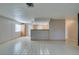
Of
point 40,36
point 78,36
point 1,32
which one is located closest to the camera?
point 78,36

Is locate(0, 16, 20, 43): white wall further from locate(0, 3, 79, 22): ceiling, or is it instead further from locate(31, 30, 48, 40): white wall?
locate(31, 30, 48, 40): white wall

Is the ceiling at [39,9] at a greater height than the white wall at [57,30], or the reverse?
the ceiling at [39,9]

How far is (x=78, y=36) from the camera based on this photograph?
8.47 metres

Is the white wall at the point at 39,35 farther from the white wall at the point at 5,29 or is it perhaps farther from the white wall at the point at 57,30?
the white wall at the point at 5,29

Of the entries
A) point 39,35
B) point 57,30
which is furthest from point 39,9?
point 57,30

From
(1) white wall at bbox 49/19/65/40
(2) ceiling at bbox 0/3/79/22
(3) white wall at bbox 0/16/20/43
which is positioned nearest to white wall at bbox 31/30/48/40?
(1) white wall at bbox 49/19/65/40

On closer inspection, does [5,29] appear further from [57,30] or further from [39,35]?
[57,30]

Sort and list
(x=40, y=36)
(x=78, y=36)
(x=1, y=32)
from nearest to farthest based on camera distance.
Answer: (x=78, y=36)
(x=1, y=32)
(x=40, y=36)

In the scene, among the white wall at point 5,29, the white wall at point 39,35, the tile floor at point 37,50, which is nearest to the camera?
the tile floor at point 37,50

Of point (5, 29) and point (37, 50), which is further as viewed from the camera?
point (5, 29)

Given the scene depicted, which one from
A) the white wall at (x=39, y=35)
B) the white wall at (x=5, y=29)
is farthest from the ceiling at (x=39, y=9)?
the white wall at (x=39, y=35)
